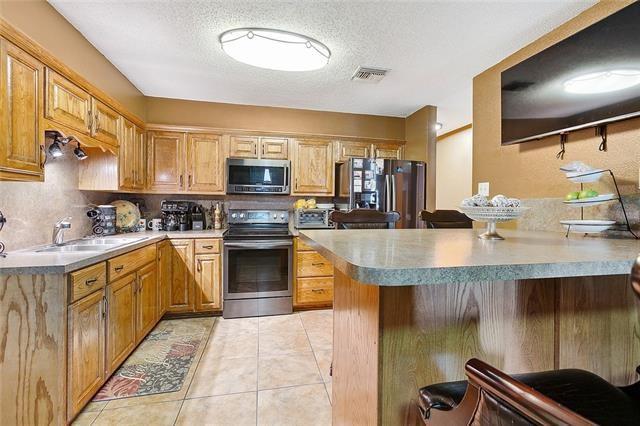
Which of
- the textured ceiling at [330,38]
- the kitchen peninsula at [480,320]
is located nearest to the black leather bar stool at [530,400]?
the kitchen peninsula at [480,320]

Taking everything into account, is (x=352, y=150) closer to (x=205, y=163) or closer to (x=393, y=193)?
(x=393, y=193)

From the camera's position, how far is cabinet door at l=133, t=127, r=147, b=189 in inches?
123

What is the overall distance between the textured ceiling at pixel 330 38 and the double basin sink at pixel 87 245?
1.56m

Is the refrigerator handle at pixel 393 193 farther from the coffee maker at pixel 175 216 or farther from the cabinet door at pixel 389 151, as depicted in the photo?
the coffee maker at pixel 175 216

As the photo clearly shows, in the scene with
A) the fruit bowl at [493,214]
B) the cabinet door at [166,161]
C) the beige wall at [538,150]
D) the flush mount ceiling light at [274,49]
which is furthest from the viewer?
the cabinet door at [166,161]

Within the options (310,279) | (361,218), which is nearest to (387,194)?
(310,279)

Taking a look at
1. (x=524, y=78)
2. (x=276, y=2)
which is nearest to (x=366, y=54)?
(x=276, y=2)

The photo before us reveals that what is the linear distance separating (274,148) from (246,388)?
2.57 metres

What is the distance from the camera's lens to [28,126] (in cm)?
164

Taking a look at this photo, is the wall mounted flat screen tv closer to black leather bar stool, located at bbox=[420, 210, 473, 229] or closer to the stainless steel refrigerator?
black leather bar stool, located at bbox=[420, 210, 473, 229]

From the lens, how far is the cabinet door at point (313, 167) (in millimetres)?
3746

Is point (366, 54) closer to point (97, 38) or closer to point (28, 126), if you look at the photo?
point (97, 38)

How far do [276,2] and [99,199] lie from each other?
2542mm

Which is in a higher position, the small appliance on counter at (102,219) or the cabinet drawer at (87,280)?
the small appliance on counter at (102,219)
